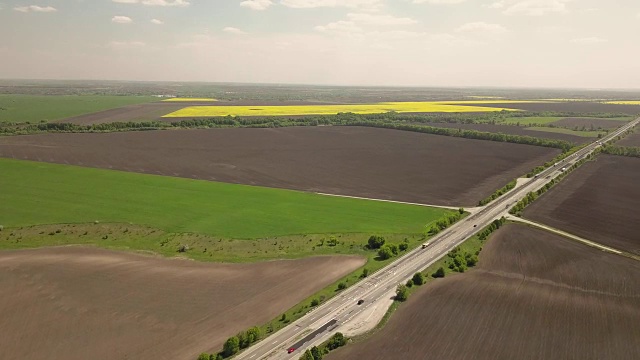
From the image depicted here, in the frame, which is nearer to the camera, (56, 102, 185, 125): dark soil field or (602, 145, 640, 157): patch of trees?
(602, 145, 640, 157): patch of trees

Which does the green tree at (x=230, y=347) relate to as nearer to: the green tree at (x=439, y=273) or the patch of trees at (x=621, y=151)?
the green tree at (x=439, y=273)

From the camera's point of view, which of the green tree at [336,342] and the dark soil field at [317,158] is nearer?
the green tree at [336,342]

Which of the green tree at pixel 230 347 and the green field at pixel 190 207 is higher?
the green field at pixel 190 207

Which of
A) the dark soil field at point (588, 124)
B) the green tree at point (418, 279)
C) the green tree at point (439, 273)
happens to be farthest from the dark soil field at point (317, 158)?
the dark soil field at point (588, 124)

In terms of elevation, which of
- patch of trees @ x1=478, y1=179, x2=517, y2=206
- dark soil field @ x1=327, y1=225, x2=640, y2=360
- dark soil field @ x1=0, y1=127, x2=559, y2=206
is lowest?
dark soil field @ x1=327, y1=225, x2=640, y2=360

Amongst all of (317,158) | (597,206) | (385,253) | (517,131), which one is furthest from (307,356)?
(517,131)

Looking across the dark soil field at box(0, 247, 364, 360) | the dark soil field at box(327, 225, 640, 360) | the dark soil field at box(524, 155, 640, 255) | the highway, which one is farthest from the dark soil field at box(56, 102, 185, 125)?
the dark soil field at box(327, 225, 640, 360)

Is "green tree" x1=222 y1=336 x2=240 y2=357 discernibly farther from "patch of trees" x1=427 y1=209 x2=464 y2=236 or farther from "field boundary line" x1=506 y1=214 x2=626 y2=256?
"field boundary line" x1=506 y1=214 x2=626 y2=256
